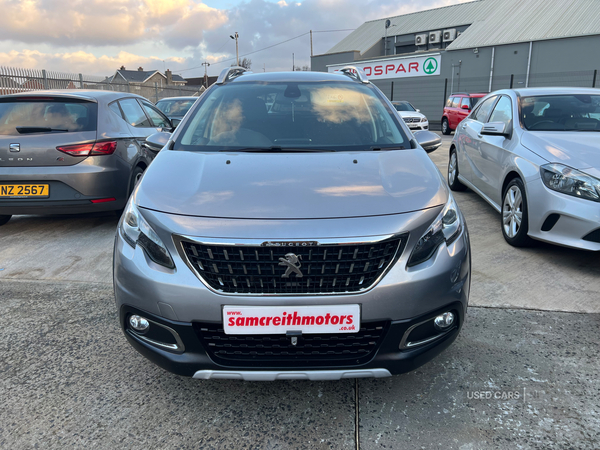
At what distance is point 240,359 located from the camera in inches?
73.7

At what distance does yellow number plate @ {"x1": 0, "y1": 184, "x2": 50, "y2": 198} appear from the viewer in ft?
14.2

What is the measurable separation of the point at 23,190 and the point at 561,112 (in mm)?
5276

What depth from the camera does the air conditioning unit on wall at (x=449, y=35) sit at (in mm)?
34562

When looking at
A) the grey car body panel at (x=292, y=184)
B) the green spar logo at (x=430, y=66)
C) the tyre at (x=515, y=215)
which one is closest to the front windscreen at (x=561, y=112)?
the tyre at (x=515, y=215)

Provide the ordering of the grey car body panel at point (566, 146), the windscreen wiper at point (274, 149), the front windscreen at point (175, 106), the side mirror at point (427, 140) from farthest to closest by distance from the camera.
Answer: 1. the front windscreen at point (175, 106)
2. the grey car body panel at point (566, 146)
3. the side mirror at point (427, 140)
4. the windscreen wiper at point (274, 149)

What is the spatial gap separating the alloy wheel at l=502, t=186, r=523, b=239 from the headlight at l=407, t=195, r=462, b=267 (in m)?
2.30

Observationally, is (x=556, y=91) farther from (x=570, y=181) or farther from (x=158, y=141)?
(x=158, y=141)

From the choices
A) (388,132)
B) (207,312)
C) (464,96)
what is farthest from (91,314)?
(464,96)

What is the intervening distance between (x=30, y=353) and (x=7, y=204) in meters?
2.35

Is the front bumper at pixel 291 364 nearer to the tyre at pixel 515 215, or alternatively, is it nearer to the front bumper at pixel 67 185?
the tyre at pixel 515 215

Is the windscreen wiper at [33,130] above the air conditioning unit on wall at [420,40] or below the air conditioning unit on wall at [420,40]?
below

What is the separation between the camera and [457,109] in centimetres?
1712

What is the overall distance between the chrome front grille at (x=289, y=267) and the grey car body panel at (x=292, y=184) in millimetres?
155

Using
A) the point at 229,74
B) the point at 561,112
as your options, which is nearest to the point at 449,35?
the point at 561,112
